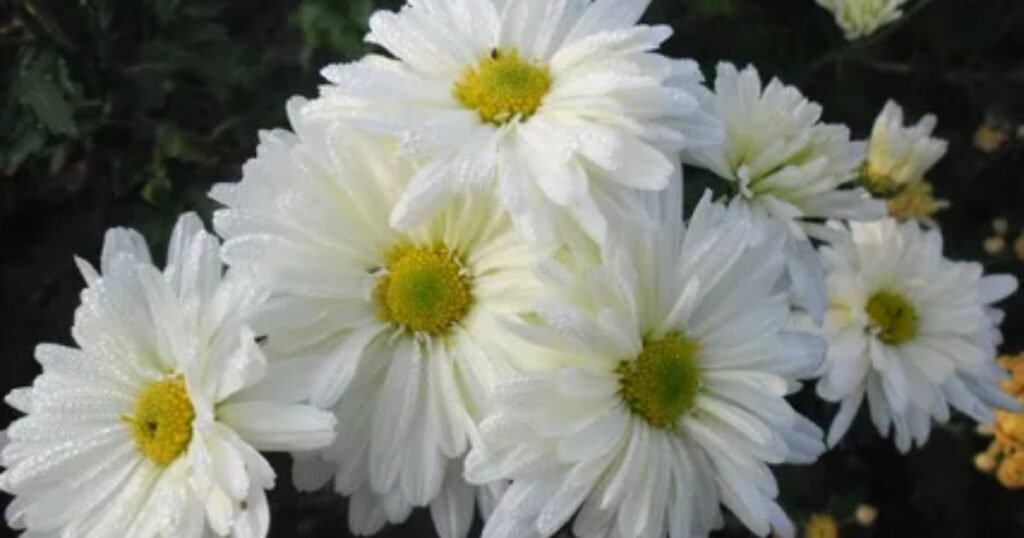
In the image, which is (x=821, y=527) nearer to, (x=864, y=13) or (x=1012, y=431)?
(x=1012, y=431)

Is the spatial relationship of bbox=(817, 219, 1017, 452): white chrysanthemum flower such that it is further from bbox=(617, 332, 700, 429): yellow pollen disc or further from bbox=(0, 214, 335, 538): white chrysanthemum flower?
bbox=(0, 214, 335, 538): white chrysanthemum flower

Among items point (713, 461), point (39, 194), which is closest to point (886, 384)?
point (713, 461)

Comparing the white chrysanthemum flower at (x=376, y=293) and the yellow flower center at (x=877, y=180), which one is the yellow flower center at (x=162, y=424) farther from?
the yellow flower center at (x=877, y=180)

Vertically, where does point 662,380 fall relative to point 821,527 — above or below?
above

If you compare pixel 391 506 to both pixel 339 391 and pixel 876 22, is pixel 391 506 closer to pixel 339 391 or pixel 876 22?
pixel 339 391

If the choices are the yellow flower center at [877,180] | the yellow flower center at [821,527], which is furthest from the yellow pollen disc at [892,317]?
the yellow flower center at [821,527]

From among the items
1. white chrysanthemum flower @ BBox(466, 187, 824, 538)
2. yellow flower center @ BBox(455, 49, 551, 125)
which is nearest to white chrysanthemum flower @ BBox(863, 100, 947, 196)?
white chrysanthemum flower @ BBox(466, 187, 824, 538)

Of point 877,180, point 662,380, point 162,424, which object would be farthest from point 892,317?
point 162,424
